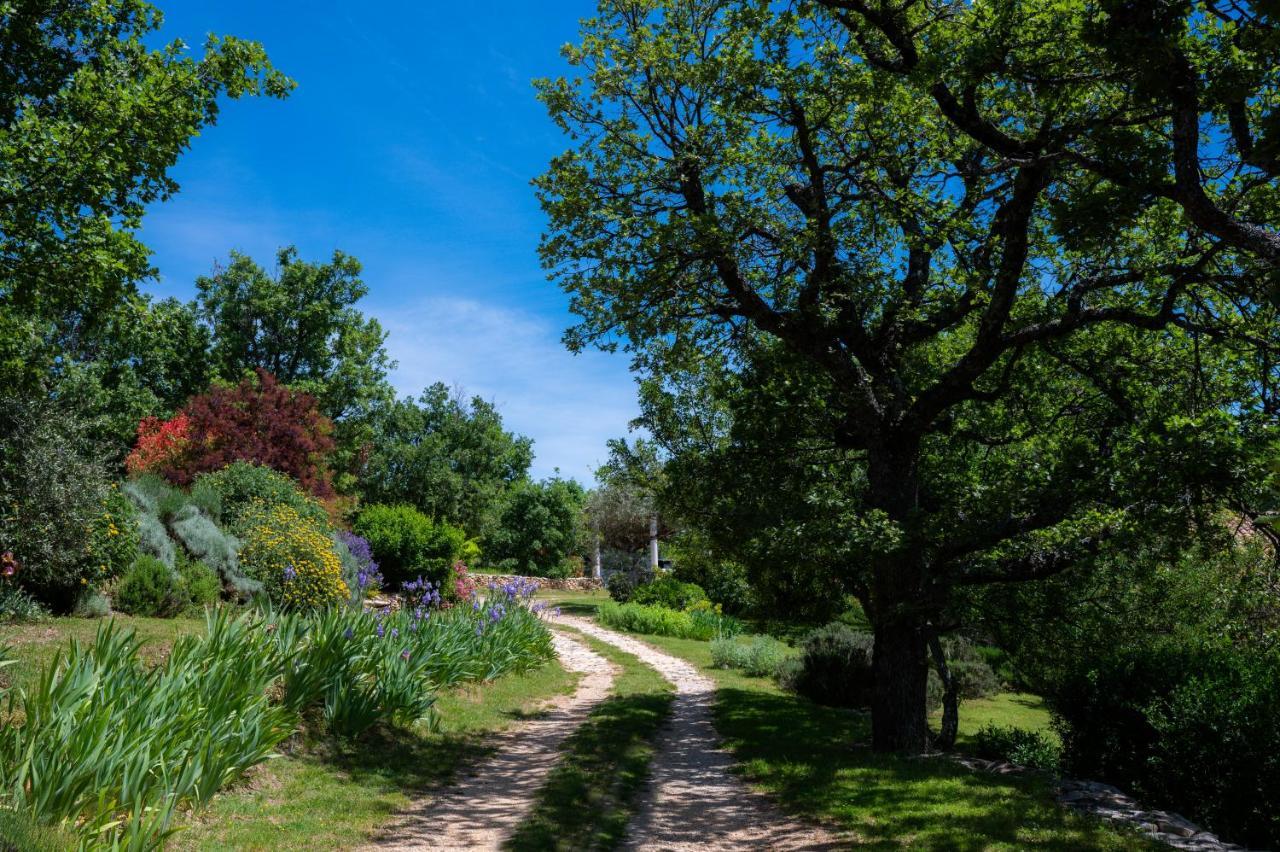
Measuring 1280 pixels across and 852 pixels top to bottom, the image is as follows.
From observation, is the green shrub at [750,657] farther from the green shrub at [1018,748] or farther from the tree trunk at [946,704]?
the tree trunk at [946,704]

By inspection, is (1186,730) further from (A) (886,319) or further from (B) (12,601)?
(B) (12,601)

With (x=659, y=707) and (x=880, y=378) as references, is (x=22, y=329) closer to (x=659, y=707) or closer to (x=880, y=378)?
(x=659, y=707)

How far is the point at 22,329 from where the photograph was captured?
425 inches

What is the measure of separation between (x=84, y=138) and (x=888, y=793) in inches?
464

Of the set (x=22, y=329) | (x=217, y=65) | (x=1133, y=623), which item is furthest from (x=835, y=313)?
(x=22, y=329)

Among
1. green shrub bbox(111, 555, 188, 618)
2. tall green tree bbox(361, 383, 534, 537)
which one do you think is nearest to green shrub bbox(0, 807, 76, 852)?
green shrub bbox(111, 555, 188, 618)

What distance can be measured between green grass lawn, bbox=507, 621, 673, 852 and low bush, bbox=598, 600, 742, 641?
9517mm

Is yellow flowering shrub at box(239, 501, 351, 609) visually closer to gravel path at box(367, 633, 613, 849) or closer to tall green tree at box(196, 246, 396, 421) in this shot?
gravel path at box(367, 633, 613, 849)

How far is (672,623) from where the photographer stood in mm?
22500

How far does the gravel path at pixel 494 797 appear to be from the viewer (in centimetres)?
570

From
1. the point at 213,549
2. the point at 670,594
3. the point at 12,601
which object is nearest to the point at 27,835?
the point at 12,601

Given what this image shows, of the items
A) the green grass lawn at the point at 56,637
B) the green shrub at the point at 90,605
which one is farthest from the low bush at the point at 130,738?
the green shrub at the point at 90,605

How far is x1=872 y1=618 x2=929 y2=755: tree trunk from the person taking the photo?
8.84 m

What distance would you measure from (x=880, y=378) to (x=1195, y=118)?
16.7 feet
